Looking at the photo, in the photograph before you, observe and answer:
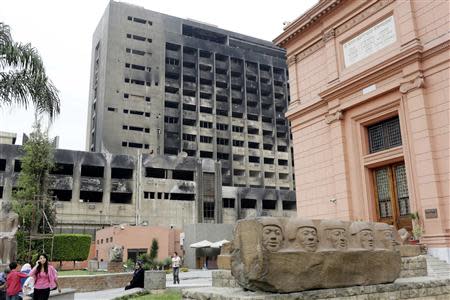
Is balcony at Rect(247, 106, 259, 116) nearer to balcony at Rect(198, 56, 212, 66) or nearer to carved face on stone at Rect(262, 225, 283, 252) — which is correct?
balcony at Rect(198, 56, 212, 66)

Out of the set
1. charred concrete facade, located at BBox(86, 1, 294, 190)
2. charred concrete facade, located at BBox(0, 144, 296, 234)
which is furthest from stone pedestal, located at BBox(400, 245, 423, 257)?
charred concrete facade, located at BBox(86, 1, 294, 190)

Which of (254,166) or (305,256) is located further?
(254,166)

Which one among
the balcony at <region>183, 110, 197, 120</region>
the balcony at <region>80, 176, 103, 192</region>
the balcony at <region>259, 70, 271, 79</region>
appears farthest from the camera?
the balcony at <region>259, 70, 271, 79</region>

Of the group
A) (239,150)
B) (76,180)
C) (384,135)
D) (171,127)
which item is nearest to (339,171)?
(384,135)

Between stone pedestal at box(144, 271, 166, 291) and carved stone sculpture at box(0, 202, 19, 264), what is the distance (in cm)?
623

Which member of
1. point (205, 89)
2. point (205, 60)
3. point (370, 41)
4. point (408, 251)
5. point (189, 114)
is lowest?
point (408, 251)

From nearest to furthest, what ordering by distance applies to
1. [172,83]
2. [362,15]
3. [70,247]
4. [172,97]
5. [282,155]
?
[362,15] < [70,247] < [172,97] < [172,83] < [282,155]

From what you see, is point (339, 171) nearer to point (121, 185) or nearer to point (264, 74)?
point (121, 185)

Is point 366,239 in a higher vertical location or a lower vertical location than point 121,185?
lower

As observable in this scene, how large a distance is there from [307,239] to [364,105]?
1403 centimetres

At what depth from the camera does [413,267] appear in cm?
1005

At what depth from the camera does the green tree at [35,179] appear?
30884 millimetres

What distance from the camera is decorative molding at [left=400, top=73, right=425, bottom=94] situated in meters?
16.5

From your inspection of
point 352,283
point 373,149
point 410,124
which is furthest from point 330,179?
point 352,283
